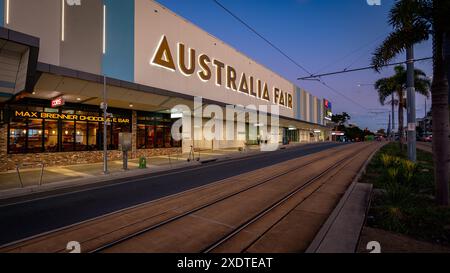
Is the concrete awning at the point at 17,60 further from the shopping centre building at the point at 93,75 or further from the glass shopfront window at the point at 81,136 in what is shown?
the glass shopfront window at the point at 81,136

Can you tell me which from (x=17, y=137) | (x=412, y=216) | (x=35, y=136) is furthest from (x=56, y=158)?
(x=412, y=216)

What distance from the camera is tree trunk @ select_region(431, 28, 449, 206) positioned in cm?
650

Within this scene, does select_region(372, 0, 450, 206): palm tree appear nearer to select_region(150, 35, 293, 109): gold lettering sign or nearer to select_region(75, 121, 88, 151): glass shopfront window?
select_region(150, 35, 293, 109): gold lettering sign

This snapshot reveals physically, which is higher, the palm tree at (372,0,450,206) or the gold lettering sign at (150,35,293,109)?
the gold lettering sign at (150,35,293,109)

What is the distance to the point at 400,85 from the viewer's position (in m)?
23.2

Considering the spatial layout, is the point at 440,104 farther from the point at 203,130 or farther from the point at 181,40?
the point at 203,130

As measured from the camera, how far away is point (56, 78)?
13.0 metres

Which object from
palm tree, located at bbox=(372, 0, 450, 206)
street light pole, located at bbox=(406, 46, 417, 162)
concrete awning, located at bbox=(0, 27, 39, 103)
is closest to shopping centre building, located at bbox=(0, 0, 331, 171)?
concrete awning, located at bbox=(0, 27, 39, 103)

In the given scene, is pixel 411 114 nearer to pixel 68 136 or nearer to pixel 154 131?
pixel 154 131

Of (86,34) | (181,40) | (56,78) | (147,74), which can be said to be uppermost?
(181,40)

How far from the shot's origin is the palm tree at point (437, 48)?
6371 millimetres

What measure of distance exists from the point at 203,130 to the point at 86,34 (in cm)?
1902

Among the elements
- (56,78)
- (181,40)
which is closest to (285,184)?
(56,78)
